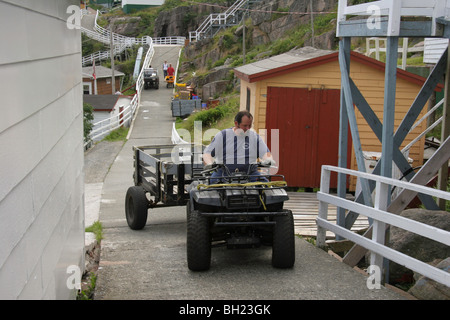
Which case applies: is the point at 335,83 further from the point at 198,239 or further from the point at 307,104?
the point at 198,239

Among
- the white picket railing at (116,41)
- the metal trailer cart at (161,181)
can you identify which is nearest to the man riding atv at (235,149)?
the metal trailer cart at (161,181)

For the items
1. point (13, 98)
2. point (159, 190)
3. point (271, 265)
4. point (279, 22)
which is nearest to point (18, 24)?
point (13, 98)

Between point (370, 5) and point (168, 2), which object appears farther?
point (168, 2)

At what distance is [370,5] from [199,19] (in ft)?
199

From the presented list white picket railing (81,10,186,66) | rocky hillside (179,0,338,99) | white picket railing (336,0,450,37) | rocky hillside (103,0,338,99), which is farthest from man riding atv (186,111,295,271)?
white picket railing (81,10,186,66)

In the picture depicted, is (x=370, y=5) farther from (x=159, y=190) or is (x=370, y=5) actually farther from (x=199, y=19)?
(x=199, y=19)

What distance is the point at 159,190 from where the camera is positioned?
8727 mm

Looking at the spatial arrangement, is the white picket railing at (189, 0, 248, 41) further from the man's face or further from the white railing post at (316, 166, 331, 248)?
the man's face

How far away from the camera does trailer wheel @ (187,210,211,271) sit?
6.17m

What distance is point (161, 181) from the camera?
8.70 meters

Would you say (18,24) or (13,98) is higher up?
(18,24)

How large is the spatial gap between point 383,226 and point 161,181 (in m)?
3.71

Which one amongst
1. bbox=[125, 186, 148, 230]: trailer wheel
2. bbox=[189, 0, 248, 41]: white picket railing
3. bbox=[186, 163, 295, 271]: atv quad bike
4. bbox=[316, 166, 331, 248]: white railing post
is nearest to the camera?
bbox=[186, 163, 295, 271]: atv quad bike

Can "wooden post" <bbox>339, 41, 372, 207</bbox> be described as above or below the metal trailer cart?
above
